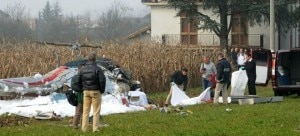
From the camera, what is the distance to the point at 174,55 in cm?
3441

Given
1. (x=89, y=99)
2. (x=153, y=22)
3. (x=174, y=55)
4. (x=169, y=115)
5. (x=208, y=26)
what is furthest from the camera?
(x=153, y=22)

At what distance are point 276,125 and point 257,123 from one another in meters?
0.55

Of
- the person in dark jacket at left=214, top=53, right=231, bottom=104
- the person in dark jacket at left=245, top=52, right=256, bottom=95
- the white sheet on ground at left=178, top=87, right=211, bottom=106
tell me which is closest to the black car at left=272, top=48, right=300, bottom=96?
the person in dark jacket at left=245, top=52, right=256, bottom=95

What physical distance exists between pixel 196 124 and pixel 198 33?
39455 millimetres

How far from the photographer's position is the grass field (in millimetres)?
14469

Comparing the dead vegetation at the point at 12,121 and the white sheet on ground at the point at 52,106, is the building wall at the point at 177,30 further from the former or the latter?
the dead vegetation at the point at 12,121

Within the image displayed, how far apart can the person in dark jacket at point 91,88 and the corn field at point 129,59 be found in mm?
12820

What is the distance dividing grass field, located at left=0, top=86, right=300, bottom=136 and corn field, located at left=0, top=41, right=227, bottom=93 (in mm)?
9383

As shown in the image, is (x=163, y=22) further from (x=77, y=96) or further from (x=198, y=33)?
(x=77, y=96)

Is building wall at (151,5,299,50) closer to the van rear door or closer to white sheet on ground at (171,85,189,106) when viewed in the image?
the van rear door

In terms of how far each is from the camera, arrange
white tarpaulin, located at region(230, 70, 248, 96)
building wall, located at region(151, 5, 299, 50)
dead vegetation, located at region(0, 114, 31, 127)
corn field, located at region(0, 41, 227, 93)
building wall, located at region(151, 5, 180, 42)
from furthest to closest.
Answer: building wall, located at region(151, 5, 180, 42)
building wall, located at region(151, 5, 299, 50)
corn field, located at region(0, 41, 227, 93)
white tarpaulin, located at region(230, 70, 248, 96)
dead vegetation, located at region(0, 114, 31, 127)

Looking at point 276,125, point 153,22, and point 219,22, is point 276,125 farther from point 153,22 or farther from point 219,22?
point 153,22

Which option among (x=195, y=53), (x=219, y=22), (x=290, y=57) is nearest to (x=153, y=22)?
(x=219, y=22)

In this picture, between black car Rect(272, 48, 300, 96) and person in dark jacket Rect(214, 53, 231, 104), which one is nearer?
person in dark jacket Rect(214, 53, 231, 104)
